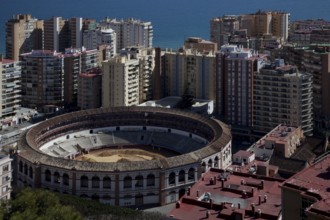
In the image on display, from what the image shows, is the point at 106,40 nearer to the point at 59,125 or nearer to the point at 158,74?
the point at 158,74

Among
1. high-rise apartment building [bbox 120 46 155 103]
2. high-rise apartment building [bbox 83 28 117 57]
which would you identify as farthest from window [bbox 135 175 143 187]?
high-rise apartment building [bbox 83 28 117 57]

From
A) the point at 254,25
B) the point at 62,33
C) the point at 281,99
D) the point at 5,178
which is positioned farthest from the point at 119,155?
the point at 254,25

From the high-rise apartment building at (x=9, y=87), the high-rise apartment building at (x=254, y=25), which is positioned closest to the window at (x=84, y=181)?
the high-rise apartment building at (x=9, y=87)

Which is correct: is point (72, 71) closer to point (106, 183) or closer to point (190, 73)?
point (190, 73)

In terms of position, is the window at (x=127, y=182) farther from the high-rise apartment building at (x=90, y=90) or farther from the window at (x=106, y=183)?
the high-rise apartment building at (x=90, y=90)

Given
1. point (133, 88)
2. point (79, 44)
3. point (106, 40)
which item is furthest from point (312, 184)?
point (79, 44)
